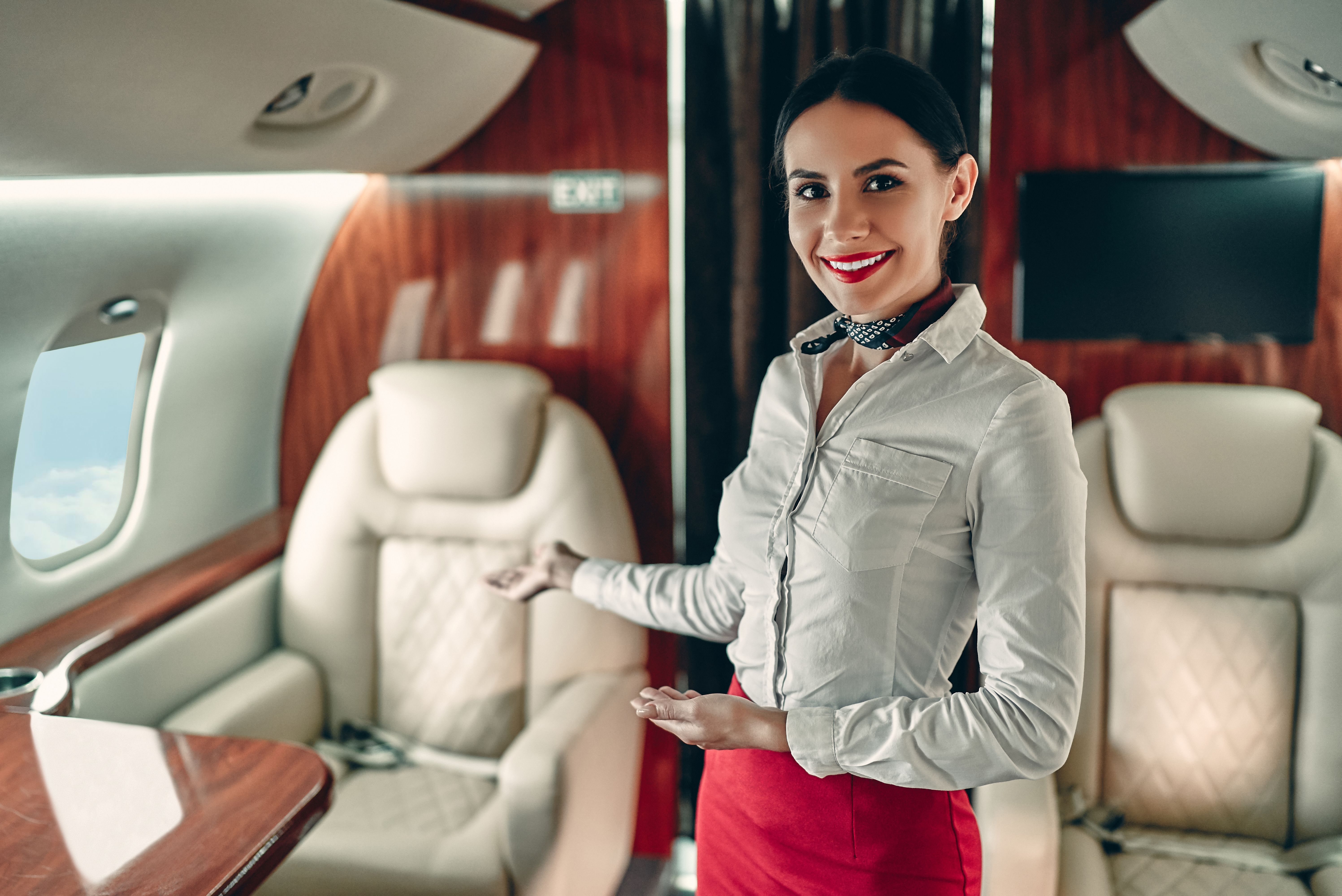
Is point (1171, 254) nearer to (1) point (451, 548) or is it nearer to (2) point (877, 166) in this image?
(2) point (877, 166)

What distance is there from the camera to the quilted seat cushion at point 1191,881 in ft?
5.80

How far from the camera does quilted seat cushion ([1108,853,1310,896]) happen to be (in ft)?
5.80

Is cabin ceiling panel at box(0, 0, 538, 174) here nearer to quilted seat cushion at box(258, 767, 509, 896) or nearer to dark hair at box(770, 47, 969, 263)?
dark hair at box(770, 47, 969, 263)

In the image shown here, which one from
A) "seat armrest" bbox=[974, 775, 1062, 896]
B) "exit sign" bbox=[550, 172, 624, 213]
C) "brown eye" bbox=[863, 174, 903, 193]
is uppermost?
"exit sign" bbox=[550, 172, 624, 213]

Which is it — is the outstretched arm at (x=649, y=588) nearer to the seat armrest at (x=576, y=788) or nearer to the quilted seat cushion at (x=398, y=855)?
the seat armrest at (x=576, y=788)

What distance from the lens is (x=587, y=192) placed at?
94.3 inches

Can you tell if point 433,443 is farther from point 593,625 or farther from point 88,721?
point 88,721

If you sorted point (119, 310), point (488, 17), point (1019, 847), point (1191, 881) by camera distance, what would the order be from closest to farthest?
point (1019, 847) < point (1191, 881) < point (488, 17) < point (119, 310)

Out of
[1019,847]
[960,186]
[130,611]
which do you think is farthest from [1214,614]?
[130,611]

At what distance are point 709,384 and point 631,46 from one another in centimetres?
83

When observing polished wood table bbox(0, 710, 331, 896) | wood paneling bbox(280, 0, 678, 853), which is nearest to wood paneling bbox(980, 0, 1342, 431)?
wood paneling bbox(280, 0, 678, 853)

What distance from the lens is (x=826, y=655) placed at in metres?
1.21

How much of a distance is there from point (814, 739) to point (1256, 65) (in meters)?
1.51

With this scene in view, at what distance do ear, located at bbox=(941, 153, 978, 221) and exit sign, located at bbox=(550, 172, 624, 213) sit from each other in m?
1.28
